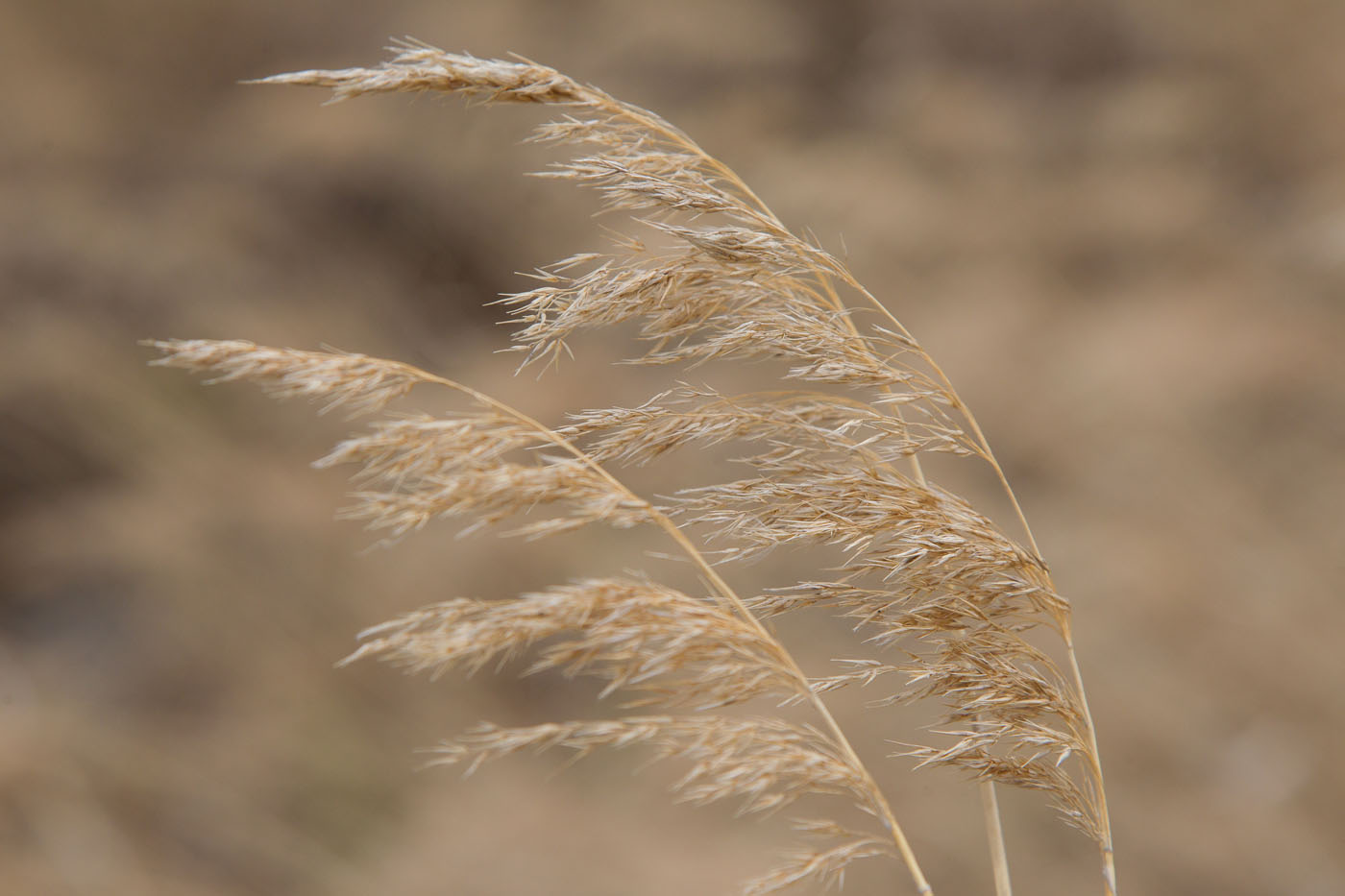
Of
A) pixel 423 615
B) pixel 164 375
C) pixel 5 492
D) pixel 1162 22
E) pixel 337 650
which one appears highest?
pixel 1162 22

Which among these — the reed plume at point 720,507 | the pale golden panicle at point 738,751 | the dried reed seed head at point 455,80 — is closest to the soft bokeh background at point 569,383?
the reed plume at point 720,507

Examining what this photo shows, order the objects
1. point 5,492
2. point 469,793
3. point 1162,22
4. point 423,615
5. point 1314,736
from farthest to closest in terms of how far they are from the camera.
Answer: point 5,492 < point 469,793 < point 1162,22 < point 1314,736 < point 423,615

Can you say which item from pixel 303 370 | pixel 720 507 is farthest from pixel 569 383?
pixel 303 370

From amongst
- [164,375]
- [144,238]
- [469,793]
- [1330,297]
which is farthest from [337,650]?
[1330,297]

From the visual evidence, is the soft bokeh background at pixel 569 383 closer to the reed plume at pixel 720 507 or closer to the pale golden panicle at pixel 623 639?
the reed plume at pixel 720 507

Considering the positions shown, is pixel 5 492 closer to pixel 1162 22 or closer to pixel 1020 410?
pixel 1020 410

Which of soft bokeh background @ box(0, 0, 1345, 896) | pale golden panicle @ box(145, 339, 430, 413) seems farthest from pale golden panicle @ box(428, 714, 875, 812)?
soft bokeh background @ box(0, 0, 1345, 896)

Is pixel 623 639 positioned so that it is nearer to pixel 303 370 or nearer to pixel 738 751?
pixel 738 751
